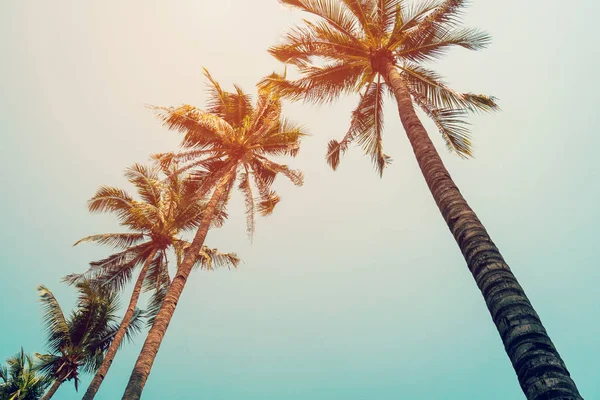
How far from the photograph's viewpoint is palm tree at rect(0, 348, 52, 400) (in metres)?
18.0

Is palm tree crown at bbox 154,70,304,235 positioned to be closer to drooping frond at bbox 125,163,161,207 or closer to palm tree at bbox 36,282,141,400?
drooping frond at bbox 125,163,161,207

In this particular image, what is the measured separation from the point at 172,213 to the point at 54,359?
8261mm

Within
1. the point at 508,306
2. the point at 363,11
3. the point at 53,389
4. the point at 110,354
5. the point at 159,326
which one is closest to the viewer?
the point at 508,306

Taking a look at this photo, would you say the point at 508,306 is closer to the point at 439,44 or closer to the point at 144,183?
the point at 439,44

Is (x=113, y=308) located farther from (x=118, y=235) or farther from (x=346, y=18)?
(x=346, y=18)

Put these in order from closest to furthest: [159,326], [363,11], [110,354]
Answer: [159,326] < [363,11] < [110,354]

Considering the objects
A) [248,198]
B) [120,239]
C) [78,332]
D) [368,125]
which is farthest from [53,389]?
[368,125]

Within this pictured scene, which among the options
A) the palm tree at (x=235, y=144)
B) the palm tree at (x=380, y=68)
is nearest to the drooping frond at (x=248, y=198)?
the palm tree at (x=235, y=144)

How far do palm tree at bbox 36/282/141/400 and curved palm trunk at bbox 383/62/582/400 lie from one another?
1536 centimetres

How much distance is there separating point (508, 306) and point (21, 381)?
23.3m

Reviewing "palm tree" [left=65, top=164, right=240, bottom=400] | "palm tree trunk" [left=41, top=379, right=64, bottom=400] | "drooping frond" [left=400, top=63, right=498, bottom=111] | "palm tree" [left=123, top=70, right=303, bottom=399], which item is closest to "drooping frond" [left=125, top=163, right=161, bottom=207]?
"palm tree" [left=65, top=164, right=240, bottom=400]

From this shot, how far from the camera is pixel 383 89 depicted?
1150cm

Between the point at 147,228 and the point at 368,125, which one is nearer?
the point at 368,125

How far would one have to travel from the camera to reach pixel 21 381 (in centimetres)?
1848
